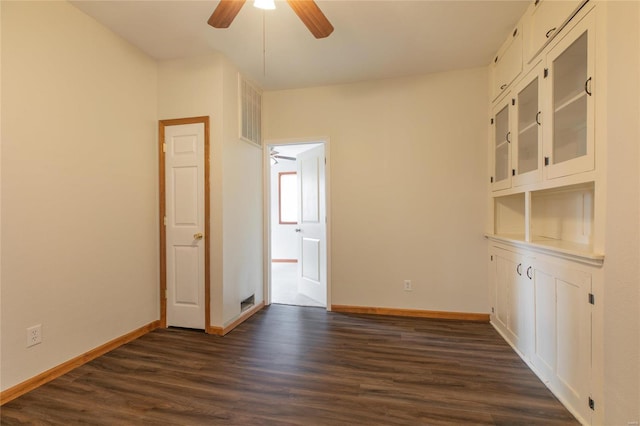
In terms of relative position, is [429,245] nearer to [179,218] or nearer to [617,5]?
[617,5]

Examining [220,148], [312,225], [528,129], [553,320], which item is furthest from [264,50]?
[553,320]

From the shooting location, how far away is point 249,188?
3.31 m

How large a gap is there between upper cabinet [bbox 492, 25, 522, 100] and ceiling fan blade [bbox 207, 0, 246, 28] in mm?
2218

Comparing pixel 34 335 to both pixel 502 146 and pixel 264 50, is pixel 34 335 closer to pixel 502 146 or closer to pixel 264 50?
pixel 264 50

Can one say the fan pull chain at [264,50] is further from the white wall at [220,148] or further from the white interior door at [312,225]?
the white interior door at [312,225]

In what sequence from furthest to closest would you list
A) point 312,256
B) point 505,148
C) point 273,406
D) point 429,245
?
1. point 312,256
2. point 429,245
3. point 505,148
4. point 273,406

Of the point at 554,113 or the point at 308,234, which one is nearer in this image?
the point at 554,113

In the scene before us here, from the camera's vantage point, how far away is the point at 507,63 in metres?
2.54

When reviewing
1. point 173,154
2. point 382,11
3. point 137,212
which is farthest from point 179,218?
point 382,11

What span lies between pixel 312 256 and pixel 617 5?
343 cm

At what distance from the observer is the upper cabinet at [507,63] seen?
2.31 meters

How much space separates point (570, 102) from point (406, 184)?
1646 millimetres

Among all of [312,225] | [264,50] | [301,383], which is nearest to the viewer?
[301,383]

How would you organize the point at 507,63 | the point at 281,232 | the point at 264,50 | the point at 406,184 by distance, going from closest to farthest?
the point at 507,63 < the point at 264,50 < the point at 406,184 < the point at 281,232
